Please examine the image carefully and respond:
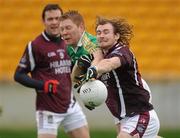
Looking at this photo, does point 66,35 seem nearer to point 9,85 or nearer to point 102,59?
point 102,59

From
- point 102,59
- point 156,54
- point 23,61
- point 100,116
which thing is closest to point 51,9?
point 23,61

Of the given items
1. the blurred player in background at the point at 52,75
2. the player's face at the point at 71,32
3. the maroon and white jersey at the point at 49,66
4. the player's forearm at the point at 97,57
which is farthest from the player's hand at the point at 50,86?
the player's forearm at the point at 97,57

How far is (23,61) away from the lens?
10.6m

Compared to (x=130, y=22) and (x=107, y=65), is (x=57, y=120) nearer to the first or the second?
(x=107, y=65)

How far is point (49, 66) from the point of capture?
10.7 metres

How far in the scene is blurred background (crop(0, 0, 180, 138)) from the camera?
1661 centimetres

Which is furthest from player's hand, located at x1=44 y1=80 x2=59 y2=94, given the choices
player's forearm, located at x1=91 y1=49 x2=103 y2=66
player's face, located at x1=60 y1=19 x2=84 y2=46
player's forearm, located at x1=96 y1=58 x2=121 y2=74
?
player's forearm, located at x1=96 y1=58 x2=121 y2=74

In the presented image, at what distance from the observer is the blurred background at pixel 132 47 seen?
1661 centimetres

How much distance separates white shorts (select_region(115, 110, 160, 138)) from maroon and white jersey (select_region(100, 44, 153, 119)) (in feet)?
0.20

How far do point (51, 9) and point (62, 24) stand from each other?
1.42 metres

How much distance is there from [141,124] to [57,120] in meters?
2.34

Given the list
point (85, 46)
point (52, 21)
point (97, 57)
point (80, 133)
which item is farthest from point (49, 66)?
point (97, 57)

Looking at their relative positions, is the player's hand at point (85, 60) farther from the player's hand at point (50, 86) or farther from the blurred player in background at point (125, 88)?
the player's hand at point (50, 86)

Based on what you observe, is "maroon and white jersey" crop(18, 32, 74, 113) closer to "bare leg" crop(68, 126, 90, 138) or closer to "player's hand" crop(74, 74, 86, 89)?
"bare leg" crop(68, 126, 90, 138)
